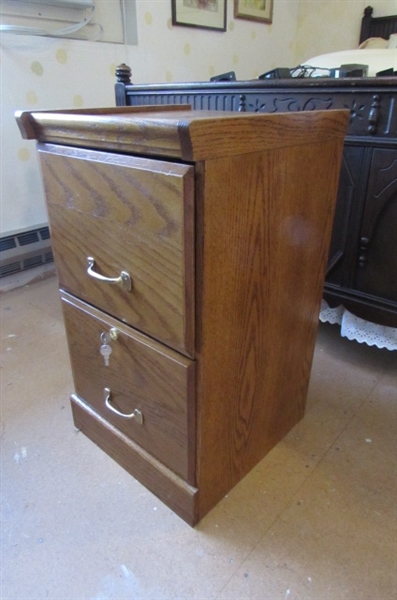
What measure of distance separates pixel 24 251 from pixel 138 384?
1.34 meters

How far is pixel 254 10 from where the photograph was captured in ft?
8.80

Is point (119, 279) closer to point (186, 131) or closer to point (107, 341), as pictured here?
point (107, 341)

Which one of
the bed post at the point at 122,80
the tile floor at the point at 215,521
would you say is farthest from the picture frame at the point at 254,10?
the tile floor at the point at 215,521

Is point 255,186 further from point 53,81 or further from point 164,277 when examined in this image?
point 53,81

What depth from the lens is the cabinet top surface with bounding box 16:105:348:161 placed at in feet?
1.54

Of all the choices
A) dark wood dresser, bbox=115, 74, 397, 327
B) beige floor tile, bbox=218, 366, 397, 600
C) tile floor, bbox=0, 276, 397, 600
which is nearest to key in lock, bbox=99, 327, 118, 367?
tile floor, bbox=0, 276, 397, 600

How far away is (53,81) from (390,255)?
159cm

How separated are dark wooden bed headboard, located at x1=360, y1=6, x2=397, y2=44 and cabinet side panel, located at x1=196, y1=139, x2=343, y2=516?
2552 millimetres

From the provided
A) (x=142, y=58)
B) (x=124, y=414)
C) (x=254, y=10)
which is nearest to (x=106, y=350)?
(x=124, y=414)

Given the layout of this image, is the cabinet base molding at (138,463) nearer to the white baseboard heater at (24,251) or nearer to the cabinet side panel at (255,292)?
the cabinet side panel at (255,292)

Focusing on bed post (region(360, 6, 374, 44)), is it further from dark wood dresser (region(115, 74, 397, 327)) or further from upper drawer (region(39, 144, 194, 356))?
upper drawer (region(39, 144, 194, 356))

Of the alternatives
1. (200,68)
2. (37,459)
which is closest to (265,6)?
(200,68)

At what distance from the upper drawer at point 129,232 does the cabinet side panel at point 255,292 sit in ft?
0.08

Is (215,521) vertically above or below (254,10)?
below
